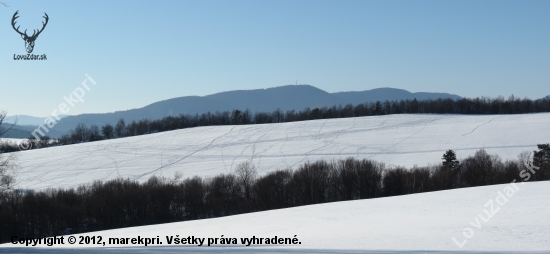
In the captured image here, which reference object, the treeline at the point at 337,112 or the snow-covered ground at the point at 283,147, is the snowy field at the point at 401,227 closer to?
the snow-covered ground at the point at 283,147

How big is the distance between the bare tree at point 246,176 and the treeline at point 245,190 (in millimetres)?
138

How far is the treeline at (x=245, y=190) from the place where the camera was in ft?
157

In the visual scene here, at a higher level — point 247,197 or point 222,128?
point 222,128

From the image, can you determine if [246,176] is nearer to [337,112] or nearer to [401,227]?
[401,227]

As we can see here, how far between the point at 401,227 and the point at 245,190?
114 feet

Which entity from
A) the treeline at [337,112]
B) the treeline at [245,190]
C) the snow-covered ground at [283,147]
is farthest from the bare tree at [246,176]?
the treeline at [337,112]

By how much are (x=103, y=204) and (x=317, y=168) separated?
2568 cm

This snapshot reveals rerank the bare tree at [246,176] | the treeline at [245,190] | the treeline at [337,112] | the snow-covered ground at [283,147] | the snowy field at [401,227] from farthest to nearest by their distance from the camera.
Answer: the treeline at [337,112]
the snow-covered ground at [283,147]
the bare tree at [246,176]
the treeline at [245,190]
the snowy field at [401,227]

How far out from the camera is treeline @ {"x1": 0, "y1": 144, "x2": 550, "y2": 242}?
47938 millimetres

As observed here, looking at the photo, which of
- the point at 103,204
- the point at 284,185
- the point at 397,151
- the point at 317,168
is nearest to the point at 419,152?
the point at 397,151

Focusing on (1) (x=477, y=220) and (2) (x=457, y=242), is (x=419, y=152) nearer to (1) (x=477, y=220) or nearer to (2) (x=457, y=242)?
(1) (x=477, y=220)

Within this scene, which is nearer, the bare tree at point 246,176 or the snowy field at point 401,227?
the snowy field at point 401,227

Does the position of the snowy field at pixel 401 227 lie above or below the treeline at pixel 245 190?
above

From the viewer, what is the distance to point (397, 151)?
66.1 m
